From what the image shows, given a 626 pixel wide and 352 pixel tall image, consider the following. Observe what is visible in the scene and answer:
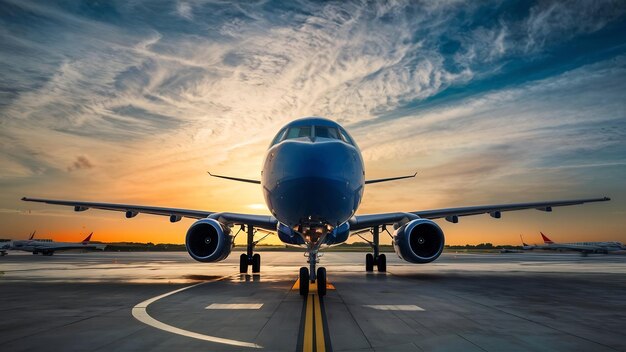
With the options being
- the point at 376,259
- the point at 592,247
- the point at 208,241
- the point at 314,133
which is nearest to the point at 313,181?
the point at 314,133

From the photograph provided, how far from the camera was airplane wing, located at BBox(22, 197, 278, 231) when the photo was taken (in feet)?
51.9

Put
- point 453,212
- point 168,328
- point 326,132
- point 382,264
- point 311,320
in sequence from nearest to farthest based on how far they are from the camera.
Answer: point 168,328, point 311,320, point 326,132, point 453,212, point 382,264

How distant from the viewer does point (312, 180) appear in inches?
325

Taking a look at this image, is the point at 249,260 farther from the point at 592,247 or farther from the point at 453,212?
the point at 592,247

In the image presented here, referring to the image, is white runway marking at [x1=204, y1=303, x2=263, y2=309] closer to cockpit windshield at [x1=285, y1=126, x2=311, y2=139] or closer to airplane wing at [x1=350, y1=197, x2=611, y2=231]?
cockpit windshield at [x1=285, y1=126, x2=311, y2=139]

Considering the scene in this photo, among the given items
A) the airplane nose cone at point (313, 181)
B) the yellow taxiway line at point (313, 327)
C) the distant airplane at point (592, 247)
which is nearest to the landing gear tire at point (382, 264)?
the yellow taxiway line at point (313, 327)

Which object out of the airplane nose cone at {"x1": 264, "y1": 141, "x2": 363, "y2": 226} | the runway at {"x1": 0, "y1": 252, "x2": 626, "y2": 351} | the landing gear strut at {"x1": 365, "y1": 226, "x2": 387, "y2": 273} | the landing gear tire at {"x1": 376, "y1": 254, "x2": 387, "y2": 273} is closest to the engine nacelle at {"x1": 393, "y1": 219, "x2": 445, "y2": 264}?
the runway at {"x1": 0, "y1": 252, "x2": 626, "y2": 351}

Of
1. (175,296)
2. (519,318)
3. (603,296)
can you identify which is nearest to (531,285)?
(603,296)

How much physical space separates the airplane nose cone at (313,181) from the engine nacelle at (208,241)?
4.69m

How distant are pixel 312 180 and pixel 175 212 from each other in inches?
420

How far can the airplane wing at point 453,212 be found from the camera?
52.4 ft

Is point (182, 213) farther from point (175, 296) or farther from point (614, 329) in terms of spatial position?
point (614, 329)

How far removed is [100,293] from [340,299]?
6615mm

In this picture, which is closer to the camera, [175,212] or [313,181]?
[313,181]
